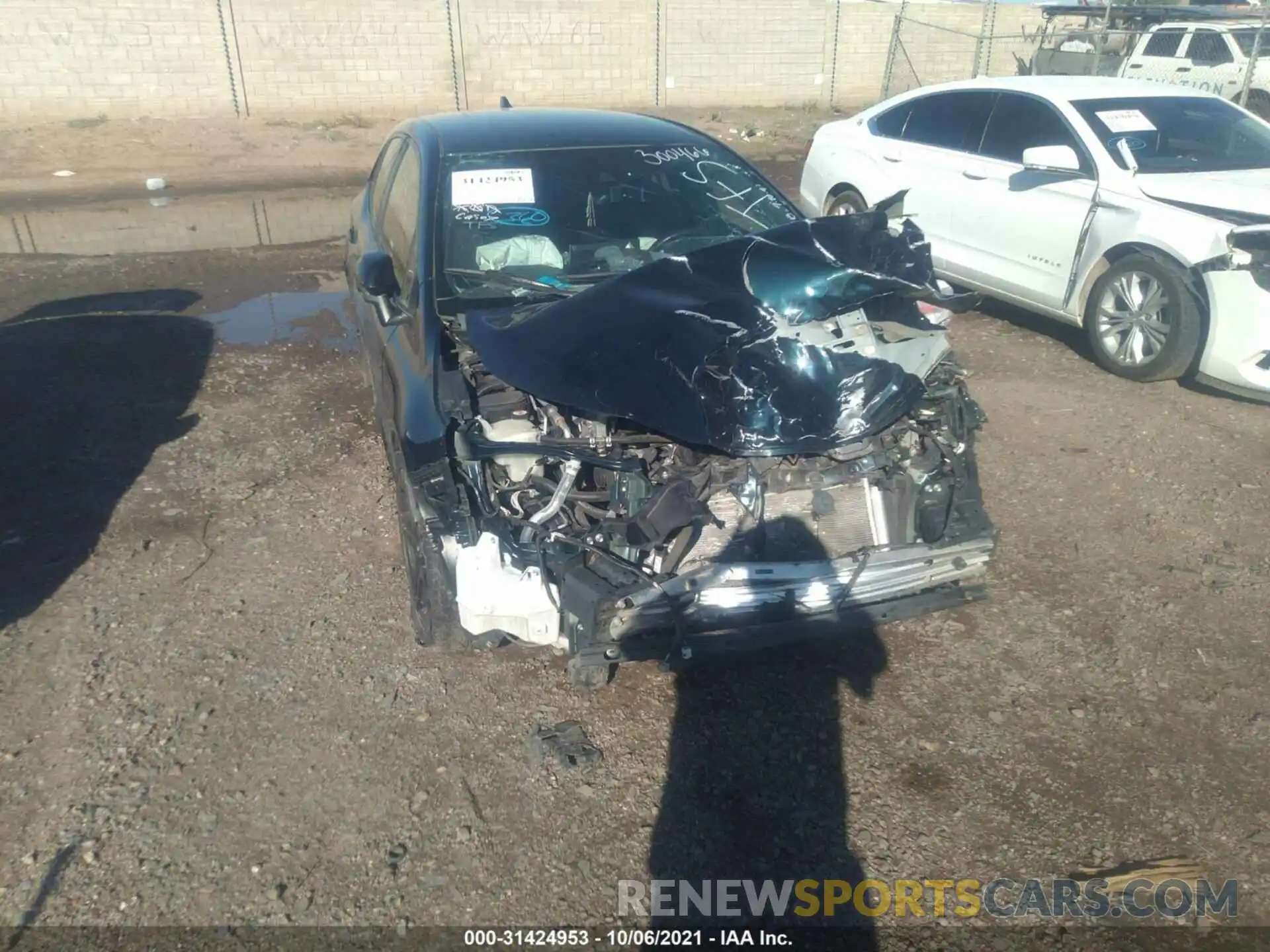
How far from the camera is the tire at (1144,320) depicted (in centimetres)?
558

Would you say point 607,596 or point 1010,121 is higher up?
point 1010,121

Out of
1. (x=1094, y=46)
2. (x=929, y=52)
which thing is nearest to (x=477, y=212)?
(x=1094, y=46)

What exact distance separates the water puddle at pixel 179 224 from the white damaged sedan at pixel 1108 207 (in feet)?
21.3

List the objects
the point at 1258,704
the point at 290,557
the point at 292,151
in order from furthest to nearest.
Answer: the point at 292,151
the point at 290,557
the point at 1258,704

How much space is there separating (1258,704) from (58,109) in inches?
763

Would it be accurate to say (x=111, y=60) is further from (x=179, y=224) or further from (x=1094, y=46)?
(x=1094, y=46)

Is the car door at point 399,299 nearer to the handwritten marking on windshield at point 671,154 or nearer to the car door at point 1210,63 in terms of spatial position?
the handwritten marking on windshield at point 671,154

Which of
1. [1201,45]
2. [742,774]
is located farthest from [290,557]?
[1201,45]

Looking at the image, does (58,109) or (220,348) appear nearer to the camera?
(220,348)

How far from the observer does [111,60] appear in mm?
16797

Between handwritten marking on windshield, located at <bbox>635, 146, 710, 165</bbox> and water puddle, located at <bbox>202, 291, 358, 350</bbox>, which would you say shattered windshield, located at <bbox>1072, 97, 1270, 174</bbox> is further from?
water puddle, located at <bbox>202, 291, 358, 350</bbox>

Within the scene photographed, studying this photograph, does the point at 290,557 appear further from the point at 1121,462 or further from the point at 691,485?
the point at 1121,462

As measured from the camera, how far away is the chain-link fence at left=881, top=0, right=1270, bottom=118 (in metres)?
15.7

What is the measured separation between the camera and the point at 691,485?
3.19 metres
